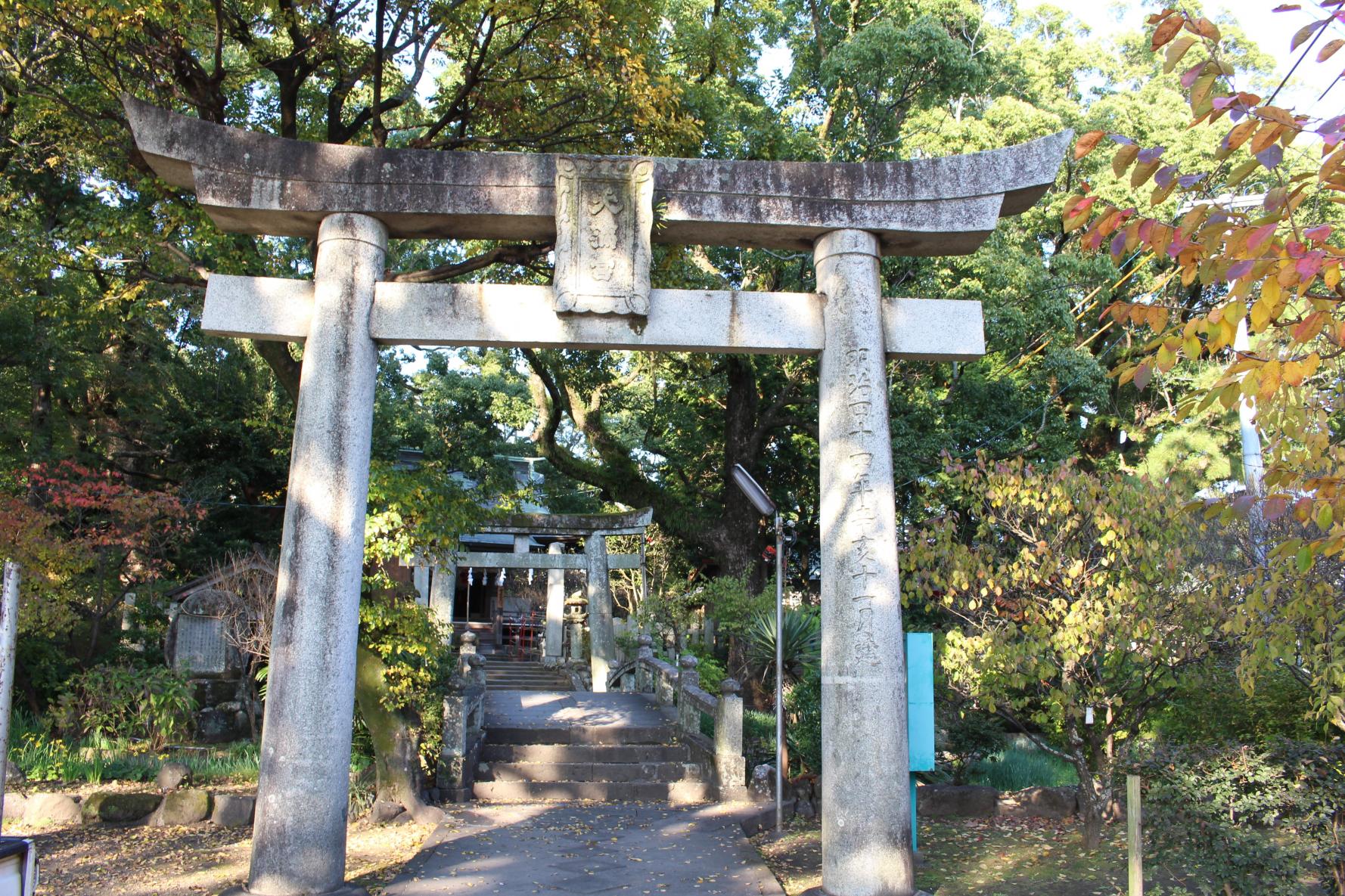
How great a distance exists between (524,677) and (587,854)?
41.0 feet

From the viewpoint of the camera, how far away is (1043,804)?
9391mm

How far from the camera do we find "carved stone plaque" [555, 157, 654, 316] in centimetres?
594

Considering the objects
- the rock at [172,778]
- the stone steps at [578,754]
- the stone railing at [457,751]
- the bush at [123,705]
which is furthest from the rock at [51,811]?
the stone steps at [578,754]

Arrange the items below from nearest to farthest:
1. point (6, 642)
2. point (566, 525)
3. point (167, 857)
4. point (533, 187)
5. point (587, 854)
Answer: point (6, 642) → point (533, 187) → point (587, 854) → point (167, 857) → point (566, 525)

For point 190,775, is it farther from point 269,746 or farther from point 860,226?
point 860,226

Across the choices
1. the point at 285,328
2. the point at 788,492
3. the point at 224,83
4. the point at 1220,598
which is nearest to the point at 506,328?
the point at 285,328

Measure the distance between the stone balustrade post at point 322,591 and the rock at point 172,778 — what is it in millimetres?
4021

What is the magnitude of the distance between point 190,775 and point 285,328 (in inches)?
215

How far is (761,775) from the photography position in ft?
32.3

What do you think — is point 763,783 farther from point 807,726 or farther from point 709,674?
point 709,674

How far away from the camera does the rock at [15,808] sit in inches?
318

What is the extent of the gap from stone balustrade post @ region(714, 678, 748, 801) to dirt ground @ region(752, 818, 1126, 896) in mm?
732

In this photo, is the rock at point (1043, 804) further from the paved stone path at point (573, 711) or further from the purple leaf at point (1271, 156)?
the purple leaf at point (1271, 156)

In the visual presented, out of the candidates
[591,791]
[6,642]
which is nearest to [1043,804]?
[591,791]
